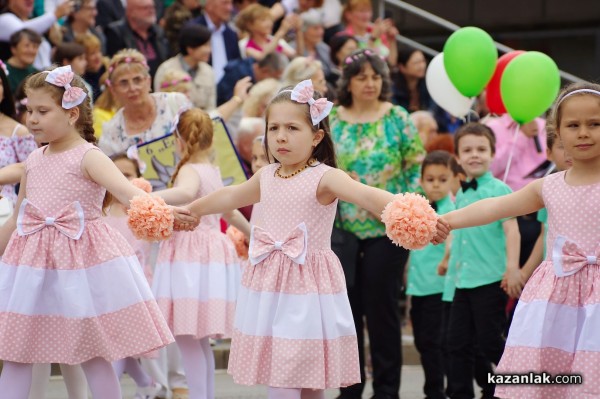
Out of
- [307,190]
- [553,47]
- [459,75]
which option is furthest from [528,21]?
[307,190]

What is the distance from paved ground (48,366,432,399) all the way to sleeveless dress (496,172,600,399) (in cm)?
319

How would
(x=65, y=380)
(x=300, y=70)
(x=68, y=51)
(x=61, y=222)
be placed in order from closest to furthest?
1. (x=61, y=222)
2. (x=65, y=380)
3. (x=68, y=51)
4. (x=300, y=70)

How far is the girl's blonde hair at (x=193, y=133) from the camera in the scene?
7.29m

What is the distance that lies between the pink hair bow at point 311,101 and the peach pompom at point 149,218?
86cm

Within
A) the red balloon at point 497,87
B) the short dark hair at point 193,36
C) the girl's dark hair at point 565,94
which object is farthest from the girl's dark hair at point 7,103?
the girl's dark hair at point 565,94

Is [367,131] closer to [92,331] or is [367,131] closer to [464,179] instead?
[464,179]

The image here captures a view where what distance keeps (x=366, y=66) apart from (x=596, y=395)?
3247 millimetres

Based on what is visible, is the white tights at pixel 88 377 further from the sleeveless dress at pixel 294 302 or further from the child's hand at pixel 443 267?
the child's hand at pixel 443 267

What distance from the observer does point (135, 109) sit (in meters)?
8.24

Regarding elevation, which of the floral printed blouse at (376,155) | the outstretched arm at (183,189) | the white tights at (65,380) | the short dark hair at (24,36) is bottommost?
the white tights at (65,380)

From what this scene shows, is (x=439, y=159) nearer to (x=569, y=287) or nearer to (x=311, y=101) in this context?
(x=311, y=101)

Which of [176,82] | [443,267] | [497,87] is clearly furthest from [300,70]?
[443,267]

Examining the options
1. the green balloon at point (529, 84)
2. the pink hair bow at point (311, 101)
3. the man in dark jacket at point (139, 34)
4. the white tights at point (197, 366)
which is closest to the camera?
the pink hair bow at point (311, 101)

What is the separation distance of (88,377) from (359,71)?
9.43 feet
